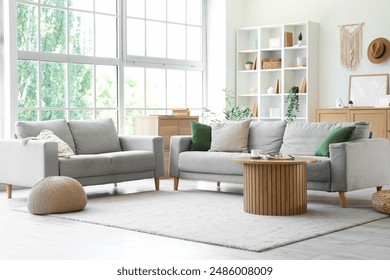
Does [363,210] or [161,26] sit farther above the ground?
[161,26]

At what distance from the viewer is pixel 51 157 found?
6.84 metres

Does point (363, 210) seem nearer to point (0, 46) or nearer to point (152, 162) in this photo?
point (152, 162)

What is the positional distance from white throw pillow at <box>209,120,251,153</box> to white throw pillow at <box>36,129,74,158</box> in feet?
5.65

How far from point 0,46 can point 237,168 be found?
3.40m

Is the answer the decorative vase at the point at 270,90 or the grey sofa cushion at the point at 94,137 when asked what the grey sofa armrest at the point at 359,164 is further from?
the decorative vase at the point at 270,90

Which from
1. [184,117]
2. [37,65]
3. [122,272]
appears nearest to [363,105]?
[184,117]

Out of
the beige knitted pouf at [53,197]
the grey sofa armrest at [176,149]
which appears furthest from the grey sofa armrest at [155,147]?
the beige knitted pouf at [53,197]

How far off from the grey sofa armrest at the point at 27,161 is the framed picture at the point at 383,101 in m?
4.81

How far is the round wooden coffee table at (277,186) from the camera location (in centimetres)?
594

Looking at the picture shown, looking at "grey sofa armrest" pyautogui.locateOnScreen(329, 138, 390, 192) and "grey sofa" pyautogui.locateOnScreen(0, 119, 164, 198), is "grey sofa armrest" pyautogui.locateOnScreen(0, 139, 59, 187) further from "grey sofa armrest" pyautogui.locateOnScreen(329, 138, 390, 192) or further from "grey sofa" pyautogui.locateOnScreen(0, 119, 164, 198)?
"grey sofa armrest" pyautogui.locateOnScreen(329, 138, 390, 192)

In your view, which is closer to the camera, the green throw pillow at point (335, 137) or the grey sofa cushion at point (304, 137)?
the green throw pillow at point (335, 137)

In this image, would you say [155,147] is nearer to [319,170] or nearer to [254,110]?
[319,170]

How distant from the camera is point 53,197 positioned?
20.1ft

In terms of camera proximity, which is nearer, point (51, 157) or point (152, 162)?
point (51, 157)
